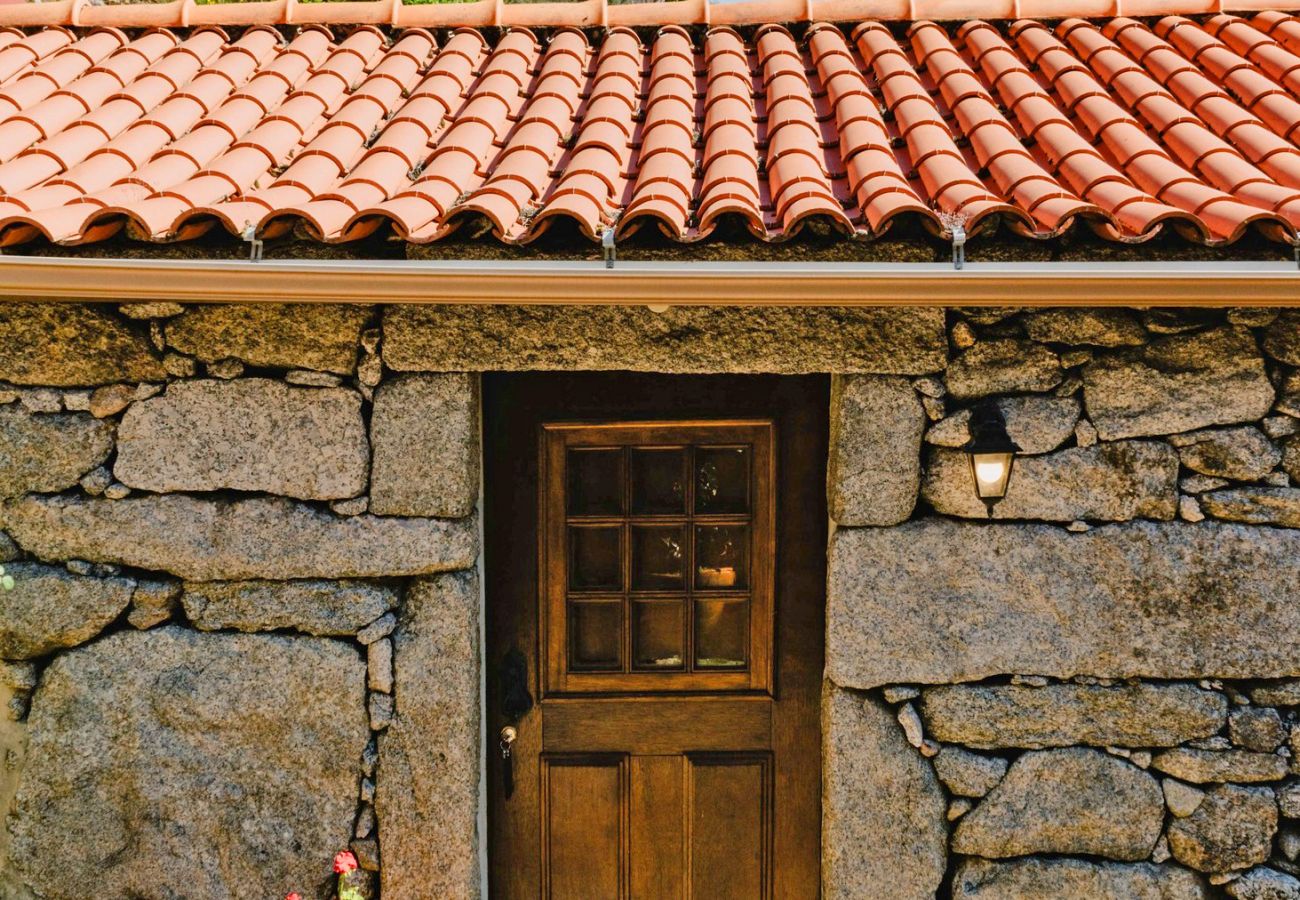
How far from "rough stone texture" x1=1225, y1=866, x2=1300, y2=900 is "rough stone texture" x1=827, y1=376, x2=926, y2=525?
1355 millimetres

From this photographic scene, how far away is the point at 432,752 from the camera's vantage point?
8.93 feet

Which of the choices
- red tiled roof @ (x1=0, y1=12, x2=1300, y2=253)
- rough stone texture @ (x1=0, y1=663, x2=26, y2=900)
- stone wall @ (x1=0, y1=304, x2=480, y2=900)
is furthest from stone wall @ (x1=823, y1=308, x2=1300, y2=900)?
rough stone texture @ (x1=0, y1=663, x2=26, y2=900)

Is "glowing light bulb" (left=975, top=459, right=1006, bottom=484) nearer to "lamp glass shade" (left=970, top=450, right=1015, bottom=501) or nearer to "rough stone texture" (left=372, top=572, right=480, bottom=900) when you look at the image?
"lamp glass shade" (left=970, top=450, right=1015, bottom=501)

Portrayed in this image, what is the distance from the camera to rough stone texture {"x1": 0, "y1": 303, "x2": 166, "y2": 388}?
2.61m

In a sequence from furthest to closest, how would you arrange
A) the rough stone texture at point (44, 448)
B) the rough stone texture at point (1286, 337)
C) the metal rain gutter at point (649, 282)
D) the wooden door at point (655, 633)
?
the wooden door at point (655, 633) → the rough stone texture at point (44, 448) → the rough stone texture at point (1286, 337) → the metal rain gutter at point (649, 282)

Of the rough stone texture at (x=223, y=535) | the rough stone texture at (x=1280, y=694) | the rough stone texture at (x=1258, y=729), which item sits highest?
the rough stone texture at (x=223, y=535)

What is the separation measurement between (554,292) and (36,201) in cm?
134

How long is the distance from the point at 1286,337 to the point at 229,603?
2903 millimetres

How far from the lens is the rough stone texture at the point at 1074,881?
8.73 feet

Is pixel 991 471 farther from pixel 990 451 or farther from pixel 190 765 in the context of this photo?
pixel 190 765

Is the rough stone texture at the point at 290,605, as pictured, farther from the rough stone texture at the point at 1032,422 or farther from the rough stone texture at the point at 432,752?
the rough stone texture at the point at 1032,422

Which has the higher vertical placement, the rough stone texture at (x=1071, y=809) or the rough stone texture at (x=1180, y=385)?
the rough stone texture at (x=1180, y=385)

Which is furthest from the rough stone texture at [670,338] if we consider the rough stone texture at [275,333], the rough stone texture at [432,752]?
the rough stone texture at [432,752]

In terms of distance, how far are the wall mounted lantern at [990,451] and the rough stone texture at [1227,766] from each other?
2.88 feet
